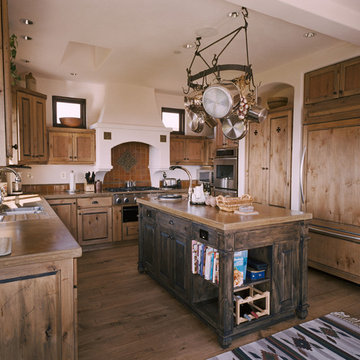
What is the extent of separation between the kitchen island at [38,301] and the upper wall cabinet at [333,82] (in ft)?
11.1

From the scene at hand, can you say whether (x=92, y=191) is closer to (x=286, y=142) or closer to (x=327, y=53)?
(x=286, y=142)

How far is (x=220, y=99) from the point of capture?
8.23ft

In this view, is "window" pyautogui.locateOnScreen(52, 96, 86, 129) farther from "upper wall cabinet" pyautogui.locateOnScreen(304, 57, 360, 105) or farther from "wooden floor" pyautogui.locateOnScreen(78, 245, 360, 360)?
"upper wall cabinet" pyautogui.locateOnScreen(304, 57, 360, 105)

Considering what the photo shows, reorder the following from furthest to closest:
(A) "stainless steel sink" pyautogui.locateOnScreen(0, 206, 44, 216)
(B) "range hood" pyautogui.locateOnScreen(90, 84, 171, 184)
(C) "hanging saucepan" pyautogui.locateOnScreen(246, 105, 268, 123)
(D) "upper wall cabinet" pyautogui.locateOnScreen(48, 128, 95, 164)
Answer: (B) "range hood" pyautogui.locateOnScreen(90, 84, 171, 184) < (D) "upper wall cabinet" pyautogui.locateOnScreen(48, 128, 95, 164) < (A) "stainless steel sink" pyautogui.locateOnScreen(0, 206, 44, 216) < (C) "hanging saucepan" pyautogui.locateOnScreen(246, 105, 268, 123)

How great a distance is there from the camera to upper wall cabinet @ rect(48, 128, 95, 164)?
4.79 metres

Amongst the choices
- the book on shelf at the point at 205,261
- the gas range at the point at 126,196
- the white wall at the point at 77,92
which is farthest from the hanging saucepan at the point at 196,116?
the white wall at the point at 77,92

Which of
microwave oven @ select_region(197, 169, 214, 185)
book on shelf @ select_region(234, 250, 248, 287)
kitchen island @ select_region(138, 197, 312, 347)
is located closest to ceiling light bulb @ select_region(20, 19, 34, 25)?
kitchen island @ select_region(138, 197, 312, 347)

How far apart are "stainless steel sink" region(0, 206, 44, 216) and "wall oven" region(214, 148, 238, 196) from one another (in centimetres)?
311

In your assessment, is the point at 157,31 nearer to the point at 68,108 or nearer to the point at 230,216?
the point at 230,216

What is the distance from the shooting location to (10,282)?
5.16 feet

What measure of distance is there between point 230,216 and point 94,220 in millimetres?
2946

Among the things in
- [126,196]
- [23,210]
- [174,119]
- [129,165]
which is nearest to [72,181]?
[126,196]

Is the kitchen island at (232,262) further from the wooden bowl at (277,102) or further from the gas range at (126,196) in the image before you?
the wooden bowl at (277,102)

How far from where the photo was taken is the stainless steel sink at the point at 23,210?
117 inches
